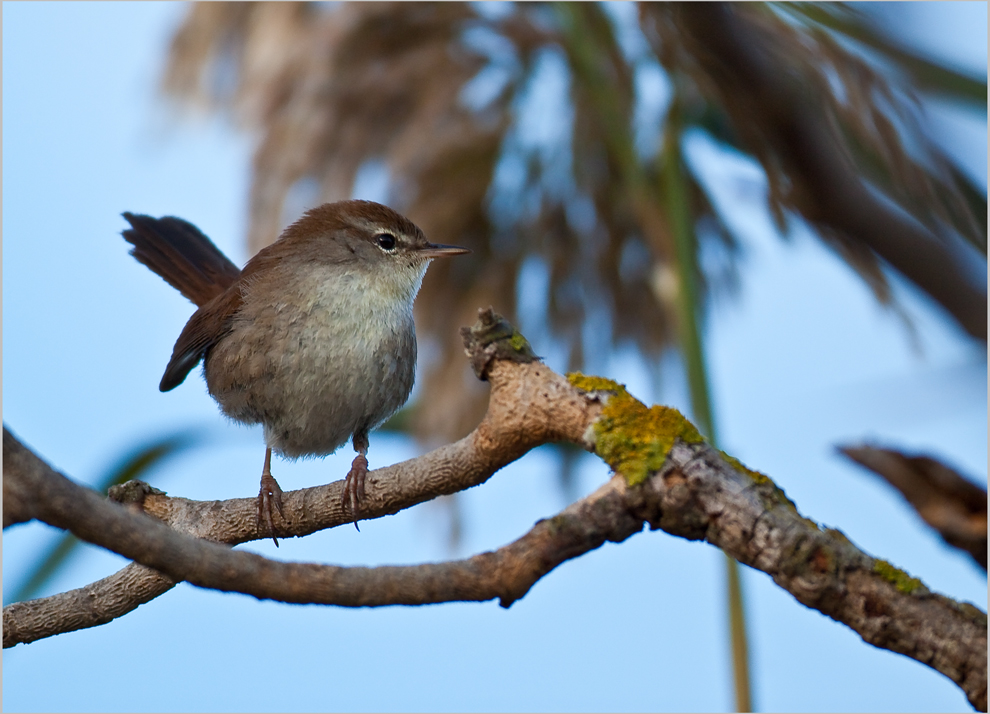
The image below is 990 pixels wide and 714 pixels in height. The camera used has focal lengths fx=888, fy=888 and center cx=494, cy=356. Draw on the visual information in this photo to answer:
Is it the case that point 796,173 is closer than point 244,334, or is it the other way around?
point 796,173

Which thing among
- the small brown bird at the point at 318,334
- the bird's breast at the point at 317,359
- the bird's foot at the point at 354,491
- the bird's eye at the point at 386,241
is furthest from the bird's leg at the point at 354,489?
the bird's eye at the point at 386,241

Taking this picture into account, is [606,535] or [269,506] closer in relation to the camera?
[606,535]

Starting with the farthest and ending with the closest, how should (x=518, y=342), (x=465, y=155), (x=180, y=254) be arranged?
(x=465, y=155) < (x=180, y=254) < (x=518, y=342)

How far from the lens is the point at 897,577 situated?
1661 millimetres

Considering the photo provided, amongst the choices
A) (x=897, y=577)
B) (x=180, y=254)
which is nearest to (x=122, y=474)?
(x=180, y=254)

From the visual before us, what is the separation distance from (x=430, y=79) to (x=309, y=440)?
3556 millimetres

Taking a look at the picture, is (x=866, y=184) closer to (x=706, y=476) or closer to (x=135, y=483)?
(x=706, y=476)

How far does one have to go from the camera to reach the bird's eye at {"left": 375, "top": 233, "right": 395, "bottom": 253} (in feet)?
12.2

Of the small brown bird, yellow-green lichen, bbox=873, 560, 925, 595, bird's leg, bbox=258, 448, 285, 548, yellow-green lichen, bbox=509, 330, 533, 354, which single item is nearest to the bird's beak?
the small brown bird

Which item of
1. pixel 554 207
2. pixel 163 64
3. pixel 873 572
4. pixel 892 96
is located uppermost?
pixel 163 64

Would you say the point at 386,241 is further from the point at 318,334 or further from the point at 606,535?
the point at 606,535

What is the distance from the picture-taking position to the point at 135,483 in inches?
109

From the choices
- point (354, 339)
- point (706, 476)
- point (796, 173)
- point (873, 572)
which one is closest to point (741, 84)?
point (796, 173)

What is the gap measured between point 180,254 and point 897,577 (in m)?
3.54
